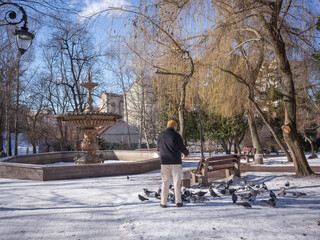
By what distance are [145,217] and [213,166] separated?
140 inches

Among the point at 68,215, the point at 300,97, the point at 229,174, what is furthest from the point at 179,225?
the point at 300,97

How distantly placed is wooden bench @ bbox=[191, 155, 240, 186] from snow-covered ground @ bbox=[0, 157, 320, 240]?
0.77 m

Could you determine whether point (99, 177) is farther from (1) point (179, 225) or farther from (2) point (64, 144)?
(2) point (64, 144)

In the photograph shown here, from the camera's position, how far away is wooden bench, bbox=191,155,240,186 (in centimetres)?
733

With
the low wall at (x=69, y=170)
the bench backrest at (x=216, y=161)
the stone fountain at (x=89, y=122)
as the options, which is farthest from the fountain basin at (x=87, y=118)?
the bench backrest at (x=216, y=161)

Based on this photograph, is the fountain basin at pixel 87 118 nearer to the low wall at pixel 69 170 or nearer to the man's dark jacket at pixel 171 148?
the low wall at pixel 69 170

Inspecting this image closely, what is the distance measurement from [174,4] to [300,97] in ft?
36.2

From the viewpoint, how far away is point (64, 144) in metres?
25.8

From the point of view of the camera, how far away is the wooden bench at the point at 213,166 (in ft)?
24.0

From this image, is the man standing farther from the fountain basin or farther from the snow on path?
the fountain basin

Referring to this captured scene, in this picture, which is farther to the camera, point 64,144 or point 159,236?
point 64,144

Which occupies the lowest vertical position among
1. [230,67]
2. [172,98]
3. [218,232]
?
[218,232]

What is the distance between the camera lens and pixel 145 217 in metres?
4.61

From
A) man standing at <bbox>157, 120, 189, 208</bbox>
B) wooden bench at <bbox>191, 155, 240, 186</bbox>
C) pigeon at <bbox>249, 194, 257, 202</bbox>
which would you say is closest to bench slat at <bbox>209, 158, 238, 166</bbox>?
wooden bench at <bbox>191, 155, 240, 186</bbox>
